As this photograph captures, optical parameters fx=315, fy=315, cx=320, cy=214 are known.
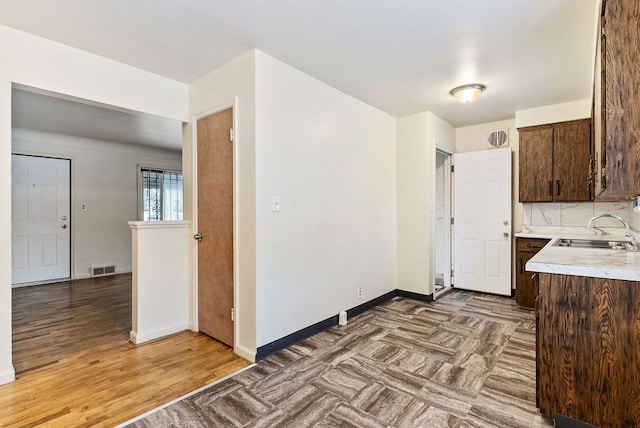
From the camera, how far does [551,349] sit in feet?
5.74

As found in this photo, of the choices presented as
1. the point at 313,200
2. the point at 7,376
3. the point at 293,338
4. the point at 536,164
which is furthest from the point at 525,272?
the point at 7,376

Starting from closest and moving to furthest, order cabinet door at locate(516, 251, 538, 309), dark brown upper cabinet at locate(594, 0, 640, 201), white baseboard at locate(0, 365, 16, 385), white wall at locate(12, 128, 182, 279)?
dark brown upper cabinet at locate(594, 0, 640, 201) < white baseboard at locate(0, 365, 16, 385) < cabinet door at locate(516, 251, 538, 309) < white wall at locate(12, 128, 182, 279)

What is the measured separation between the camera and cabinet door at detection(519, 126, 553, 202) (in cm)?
398

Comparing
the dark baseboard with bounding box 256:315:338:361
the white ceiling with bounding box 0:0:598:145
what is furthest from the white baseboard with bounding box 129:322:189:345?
the white ceiling with bounding box 0:0:598:145

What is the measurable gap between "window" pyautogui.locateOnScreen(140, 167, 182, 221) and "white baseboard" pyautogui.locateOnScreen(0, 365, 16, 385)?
4.48m

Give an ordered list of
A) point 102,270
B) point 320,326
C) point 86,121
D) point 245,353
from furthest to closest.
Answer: point 102,270 < point 86,121 < point 320,326 < point 245,353

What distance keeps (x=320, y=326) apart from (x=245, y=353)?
2.73ft

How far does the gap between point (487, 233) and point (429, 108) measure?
197 centimetres

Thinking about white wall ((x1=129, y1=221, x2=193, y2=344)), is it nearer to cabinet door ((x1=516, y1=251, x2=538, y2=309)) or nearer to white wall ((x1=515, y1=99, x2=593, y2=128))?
cabinet door ((x1=516, y1=251, x2=538, y2=309))

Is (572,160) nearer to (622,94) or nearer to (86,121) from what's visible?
(622,94)

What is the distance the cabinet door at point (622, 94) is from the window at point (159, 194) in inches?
274

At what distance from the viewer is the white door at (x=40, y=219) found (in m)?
4.98

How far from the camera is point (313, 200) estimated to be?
3070 mm

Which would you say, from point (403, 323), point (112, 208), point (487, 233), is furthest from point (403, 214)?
point (112, 208)
